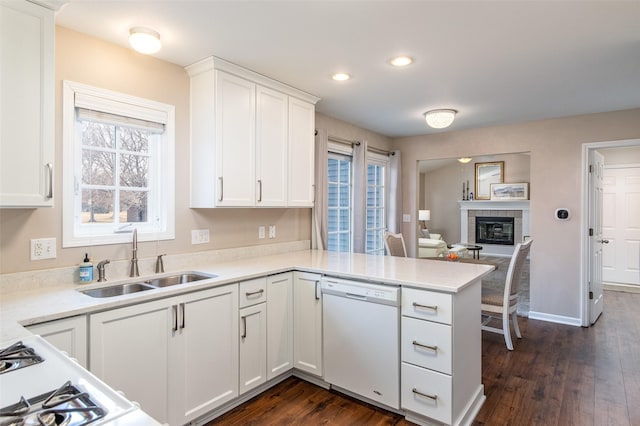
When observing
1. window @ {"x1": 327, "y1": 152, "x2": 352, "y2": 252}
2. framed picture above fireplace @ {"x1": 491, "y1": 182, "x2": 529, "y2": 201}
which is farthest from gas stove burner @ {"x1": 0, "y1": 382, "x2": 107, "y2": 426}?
framed picture above fireplace @ {"x1": 491, "y1": 182, "x2": 529, "y2": 201}

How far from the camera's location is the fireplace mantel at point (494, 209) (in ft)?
28.9

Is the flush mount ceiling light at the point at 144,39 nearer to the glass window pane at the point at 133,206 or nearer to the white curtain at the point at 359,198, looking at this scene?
the glass window pane at the point at 133,206

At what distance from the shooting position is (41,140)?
176 centimetres

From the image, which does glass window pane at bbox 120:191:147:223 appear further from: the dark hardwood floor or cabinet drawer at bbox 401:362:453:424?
cabinet drawer at bbox 401:362:453:424

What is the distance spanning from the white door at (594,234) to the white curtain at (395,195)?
2.21 m

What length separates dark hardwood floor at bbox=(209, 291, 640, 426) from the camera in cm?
230

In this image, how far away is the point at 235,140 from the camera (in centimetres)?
275

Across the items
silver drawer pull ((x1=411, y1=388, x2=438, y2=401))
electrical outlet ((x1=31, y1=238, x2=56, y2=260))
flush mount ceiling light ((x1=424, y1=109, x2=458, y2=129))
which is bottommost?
silver drawer pull ((x1=411, y1=388, x2=438, y2=401))

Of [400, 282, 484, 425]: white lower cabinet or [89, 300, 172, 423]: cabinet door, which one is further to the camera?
[400, 282, 484, 425]: white lower cabinet

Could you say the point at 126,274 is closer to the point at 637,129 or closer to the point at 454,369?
the point at 454,369

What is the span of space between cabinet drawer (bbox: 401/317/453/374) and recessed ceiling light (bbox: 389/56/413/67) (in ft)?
5.77

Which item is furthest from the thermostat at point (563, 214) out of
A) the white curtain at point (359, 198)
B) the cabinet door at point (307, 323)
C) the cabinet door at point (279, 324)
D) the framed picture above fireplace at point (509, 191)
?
the framed picture above fireplace at point (509, 191)

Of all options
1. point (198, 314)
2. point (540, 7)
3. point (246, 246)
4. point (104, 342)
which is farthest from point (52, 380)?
point (540, 7)

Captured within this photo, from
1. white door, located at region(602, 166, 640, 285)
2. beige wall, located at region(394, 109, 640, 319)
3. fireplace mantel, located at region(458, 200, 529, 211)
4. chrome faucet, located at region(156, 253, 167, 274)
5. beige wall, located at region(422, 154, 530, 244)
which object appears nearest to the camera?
chrome faucet, located at region(156, 253, 167, 274)
